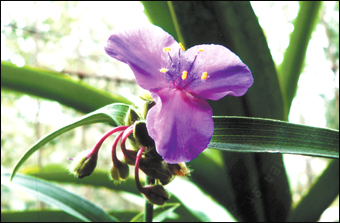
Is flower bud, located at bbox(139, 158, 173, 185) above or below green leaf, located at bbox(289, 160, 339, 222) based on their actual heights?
above

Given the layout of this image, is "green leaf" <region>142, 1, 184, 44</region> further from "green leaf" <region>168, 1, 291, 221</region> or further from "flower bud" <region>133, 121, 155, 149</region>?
"flower bud" <region>133, 121, 155, 149</region>

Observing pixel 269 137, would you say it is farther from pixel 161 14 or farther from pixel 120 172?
pixel 161 14

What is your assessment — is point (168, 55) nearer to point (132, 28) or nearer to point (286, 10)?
point (132, 28)

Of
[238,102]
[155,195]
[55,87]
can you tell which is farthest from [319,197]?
[55,87]

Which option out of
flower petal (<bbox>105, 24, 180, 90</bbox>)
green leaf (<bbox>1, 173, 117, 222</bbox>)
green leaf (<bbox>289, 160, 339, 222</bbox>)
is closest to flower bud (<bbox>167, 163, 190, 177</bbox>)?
flower petal (<bbox>105, 24, 180, 90</bbox>)

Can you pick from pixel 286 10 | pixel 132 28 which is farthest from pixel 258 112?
pixel 286 10

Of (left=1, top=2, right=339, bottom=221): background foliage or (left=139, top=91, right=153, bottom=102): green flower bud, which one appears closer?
(left=139, top=91, right=153, bottom=102): green flower bud
